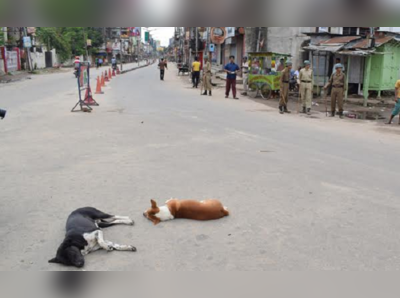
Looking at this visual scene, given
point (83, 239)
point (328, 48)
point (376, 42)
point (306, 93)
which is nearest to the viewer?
point (83, 239)

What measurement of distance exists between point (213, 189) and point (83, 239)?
83.4 inches

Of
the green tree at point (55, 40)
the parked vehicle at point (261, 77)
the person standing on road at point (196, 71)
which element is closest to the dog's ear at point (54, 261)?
the parked vehicle at point (261, 77)

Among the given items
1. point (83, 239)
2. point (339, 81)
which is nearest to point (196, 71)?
point (339, 81)

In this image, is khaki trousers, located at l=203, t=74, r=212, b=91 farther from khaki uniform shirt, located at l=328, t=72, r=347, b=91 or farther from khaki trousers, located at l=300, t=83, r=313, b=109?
khaki uniform shirt, located at l=328, t=72, r=347, b=91

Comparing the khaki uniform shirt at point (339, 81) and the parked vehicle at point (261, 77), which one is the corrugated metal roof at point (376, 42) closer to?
the parked vehicle at point (261, 77)

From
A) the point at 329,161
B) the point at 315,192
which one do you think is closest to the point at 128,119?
the point at 329,161

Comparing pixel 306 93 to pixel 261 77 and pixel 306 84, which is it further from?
pixel 261 77

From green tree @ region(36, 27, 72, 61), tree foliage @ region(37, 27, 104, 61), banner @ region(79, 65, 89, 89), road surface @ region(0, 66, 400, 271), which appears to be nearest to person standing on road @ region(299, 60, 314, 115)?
road surface @ region(0, 66, 400, 271)

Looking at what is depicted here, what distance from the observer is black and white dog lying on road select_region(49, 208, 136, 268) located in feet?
11.1

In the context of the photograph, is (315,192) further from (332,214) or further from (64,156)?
(64,156)

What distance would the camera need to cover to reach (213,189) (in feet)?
17.3

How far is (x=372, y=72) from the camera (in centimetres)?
1664

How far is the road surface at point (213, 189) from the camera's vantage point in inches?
141

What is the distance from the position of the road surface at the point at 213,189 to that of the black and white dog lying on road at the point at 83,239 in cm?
9
